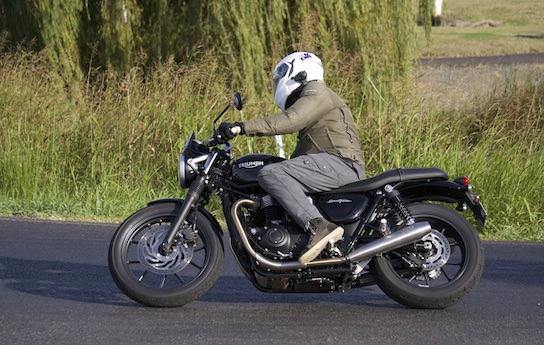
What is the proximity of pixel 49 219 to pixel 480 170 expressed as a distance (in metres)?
4.60

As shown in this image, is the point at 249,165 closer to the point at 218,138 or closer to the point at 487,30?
the point at 218,138

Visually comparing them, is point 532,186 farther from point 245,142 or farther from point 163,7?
point 163,7

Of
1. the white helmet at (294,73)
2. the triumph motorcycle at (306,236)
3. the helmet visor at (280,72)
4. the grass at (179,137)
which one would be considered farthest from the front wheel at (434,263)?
the grass at (179,137)

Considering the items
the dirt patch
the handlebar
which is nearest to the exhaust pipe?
the handlebar

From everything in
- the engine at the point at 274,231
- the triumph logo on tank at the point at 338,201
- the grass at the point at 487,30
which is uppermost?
the triumph logo on tank at the point at 338,201

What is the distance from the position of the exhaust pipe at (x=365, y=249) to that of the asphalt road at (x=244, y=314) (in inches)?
13.3

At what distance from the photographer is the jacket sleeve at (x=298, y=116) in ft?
20.6

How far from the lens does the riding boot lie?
616cm

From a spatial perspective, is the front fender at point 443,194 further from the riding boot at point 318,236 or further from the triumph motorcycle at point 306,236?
the riding boot at point 318,236

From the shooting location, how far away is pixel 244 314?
6.36 meters

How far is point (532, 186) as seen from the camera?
10734 millimetres

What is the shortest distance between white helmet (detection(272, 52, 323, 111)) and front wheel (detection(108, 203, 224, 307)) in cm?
99

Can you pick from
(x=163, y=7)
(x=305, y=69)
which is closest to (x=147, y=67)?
(x=163, y=7)

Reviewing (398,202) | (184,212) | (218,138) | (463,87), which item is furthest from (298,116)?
(463,87)
